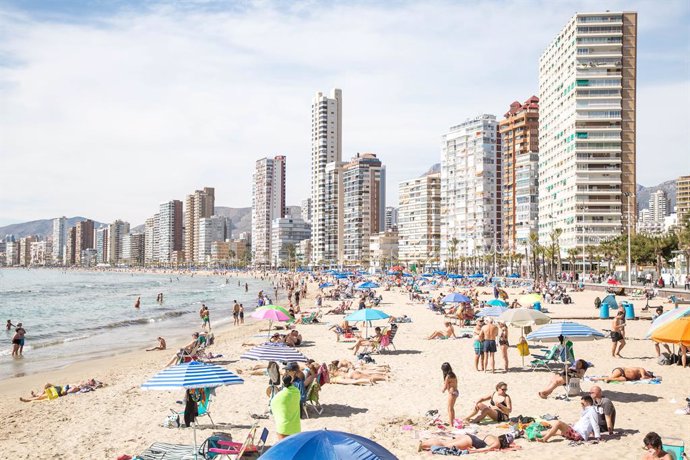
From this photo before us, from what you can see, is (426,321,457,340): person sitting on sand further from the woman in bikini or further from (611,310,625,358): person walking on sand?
the woman in bikini

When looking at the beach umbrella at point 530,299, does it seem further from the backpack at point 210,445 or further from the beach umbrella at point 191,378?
the backpack at point 210,445

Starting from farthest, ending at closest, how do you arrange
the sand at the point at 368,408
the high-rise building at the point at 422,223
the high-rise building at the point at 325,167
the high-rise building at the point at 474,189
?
the high-rise building at the point at 325,167 → the high-rise building at the point at 422,223 → the high-rise building at the point at 474,189 → the sand at the point at 368,408

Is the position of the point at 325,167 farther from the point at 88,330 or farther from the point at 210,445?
the point at 210,445

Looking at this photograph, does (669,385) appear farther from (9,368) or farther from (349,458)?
(9,368)

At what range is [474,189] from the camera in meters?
138

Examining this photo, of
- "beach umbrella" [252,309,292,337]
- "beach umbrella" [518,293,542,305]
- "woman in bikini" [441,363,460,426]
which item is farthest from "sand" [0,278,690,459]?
"beach umbrella" [518,293,542,305]

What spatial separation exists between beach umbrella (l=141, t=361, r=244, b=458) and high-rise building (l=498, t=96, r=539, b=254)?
102965 millimetres

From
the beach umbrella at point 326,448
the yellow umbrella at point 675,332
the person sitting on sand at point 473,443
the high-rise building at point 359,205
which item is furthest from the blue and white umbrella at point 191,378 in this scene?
the high-rise building at point 359,205

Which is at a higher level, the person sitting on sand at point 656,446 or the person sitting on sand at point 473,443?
the person sitting on sand at point 656,446

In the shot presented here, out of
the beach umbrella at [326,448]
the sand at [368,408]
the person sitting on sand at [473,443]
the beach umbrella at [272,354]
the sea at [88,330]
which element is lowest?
the sea at [88,330]

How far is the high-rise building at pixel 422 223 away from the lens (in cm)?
15288

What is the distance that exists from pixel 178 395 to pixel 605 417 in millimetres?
9970

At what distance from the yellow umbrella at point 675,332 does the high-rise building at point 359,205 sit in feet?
529

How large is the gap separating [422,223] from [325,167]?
142 feet
